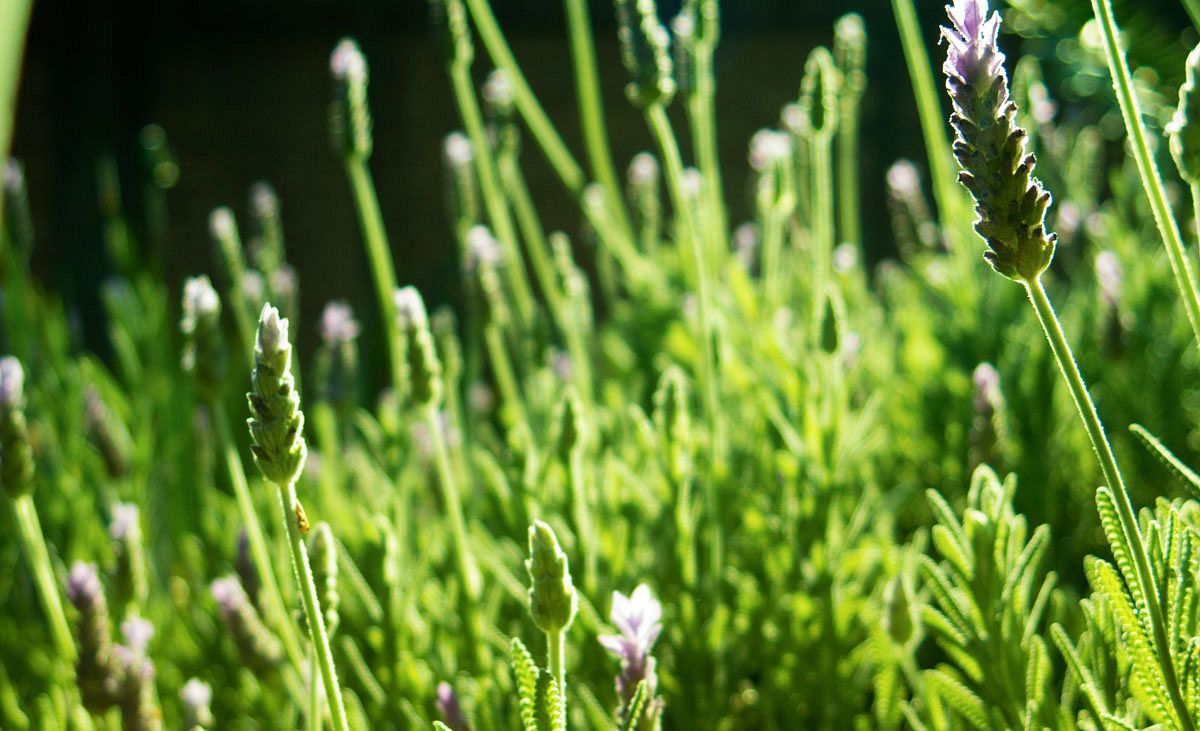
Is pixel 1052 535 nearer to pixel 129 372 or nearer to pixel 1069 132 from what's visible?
pixel 1069 132

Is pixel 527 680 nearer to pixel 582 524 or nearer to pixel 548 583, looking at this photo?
pixel 548 583

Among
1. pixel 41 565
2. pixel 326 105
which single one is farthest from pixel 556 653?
pixel 326 105

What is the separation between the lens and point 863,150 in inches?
172

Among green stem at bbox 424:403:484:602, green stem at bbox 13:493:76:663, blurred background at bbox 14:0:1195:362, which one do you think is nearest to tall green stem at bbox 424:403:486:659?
green stem at bbox 424:403:484:602

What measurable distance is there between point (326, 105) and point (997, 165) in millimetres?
4573

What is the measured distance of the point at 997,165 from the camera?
36cm

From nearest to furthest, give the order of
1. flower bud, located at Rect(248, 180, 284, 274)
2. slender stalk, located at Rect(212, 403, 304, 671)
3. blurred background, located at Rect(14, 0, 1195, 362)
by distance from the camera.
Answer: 1. slender stalk, located at Rect(212, 403, 304, 671)
2. flower bud, located at Rect(248, 180, 284, 274)
3. blurred background, located at Rect(14, 0, 1195, 362)

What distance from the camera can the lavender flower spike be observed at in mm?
356

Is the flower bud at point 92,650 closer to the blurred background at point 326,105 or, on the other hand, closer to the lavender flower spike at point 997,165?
the lavender flower spike at point 997,165

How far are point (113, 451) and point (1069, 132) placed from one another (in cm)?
110

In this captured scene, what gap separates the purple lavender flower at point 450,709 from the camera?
553mm

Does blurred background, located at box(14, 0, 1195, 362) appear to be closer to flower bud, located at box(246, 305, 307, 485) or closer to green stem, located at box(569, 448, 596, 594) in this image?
green stem, located at box(569, 448, 596, 594)

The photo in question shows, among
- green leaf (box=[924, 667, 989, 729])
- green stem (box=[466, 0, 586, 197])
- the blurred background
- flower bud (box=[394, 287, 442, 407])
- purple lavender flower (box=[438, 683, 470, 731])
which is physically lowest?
green leaf (box=[924, 667, 989, 729])

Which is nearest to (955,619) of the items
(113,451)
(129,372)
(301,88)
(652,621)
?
(652,621)
